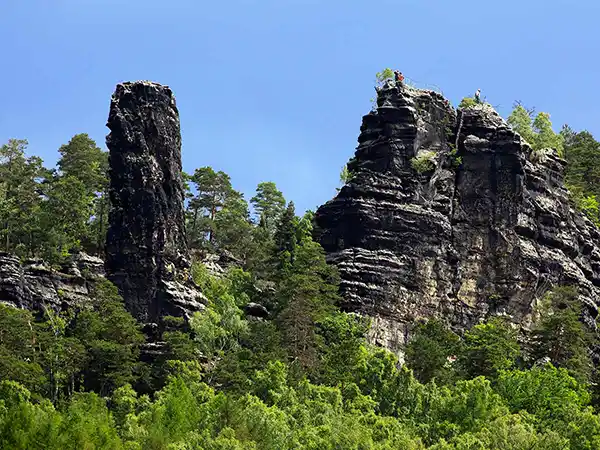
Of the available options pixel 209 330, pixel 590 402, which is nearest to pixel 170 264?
pixel 209 330

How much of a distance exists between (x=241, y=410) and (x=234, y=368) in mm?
11747

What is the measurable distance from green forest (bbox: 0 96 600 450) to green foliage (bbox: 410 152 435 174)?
30.9ft

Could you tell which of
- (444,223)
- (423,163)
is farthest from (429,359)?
(423,163)

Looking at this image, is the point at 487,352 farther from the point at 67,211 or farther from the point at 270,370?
the point at 67,211

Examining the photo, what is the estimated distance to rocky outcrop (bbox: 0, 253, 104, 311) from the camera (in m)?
70.7

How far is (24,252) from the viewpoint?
80.5 meters

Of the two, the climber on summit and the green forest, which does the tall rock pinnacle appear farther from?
the climber on summit

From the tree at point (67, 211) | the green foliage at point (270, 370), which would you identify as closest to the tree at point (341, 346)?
the green foliage at point (270, 370)

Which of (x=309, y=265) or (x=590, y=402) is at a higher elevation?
(x=309, y=265)

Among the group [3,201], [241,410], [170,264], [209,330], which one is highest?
[3,201]

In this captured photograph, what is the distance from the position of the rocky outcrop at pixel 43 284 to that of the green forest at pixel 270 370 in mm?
1298

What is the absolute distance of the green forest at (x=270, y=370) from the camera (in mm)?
52188

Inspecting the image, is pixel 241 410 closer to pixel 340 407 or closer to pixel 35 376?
pixel 340 407

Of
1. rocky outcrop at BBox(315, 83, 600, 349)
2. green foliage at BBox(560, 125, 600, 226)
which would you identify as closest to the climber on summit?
rocky outcrop at BBox(315, 83, 600, 349)
